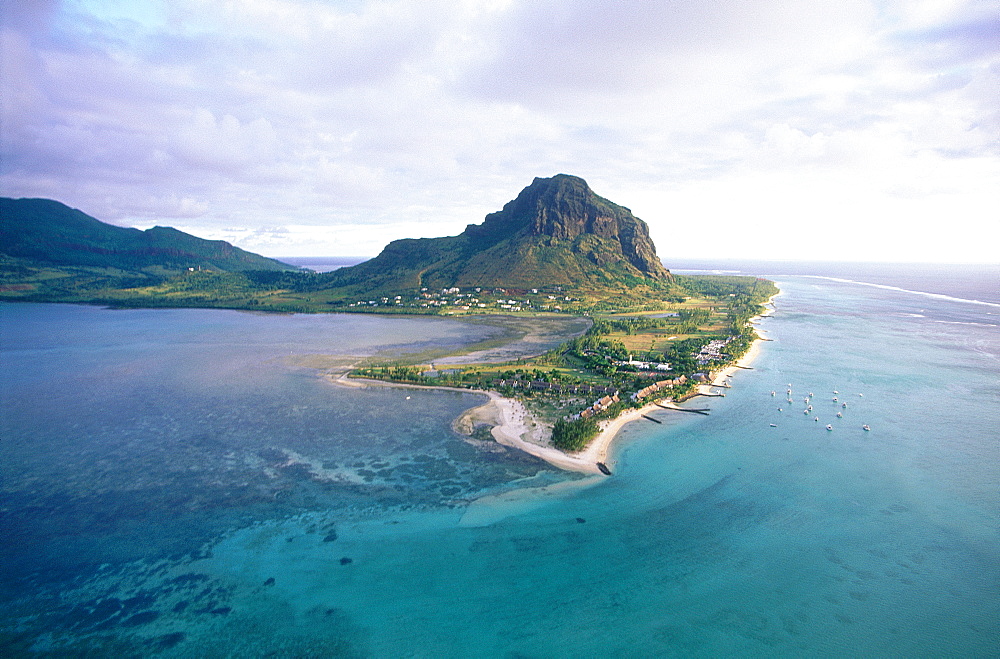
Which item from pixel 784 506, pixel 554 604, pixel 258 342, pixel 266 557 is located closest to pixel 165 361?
pixel 258 342

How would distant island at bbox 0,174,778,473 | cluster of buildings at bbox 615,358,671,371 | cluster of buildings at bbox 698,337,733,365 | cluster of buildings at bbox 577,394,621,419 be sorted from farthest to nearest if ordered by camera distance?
cluster of buildings at bbox 698,337,733,365, cluster of buildings at bbox 615,358,671,371, distant island at bbox 0,174,778,473, cluster of buildings at bbox 577,394,621,419

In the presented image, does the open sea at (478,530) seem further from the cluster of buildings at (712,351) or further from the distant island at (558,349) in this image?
the cluster of buildings at (712,351)

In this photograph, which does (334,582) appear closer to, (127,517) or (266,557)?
(266,557)

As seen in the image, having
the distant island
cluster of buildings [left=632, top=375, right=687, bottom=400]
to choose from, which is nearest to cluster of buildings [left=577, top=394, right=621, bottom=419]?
the distant island

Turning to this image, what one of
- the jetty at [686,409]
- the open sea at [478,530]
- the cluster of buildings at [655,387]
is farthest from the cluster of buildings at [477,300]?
the open sea at [478,530]

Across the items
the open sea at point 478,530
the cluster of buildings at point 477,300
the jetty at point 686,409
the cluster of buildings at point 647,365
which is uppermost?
the cluster of buildings at point 477,300

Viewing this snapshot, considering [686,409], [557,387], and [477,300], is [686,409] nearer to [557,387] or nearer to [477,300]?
[557,387]

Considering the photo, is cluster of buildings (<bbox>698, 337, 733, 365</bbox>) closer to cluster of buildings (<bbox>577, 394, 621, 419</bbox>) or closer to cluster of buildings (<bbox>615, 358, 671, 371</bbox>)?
cluster of buildings (<bbox>615, 358, 671, 371</bbox>)
